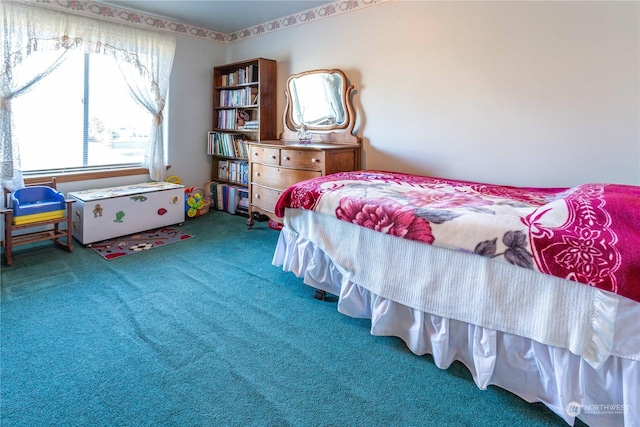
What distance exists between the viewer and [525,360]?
5.04ft

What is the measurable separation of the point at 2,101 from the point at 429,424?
153 inches

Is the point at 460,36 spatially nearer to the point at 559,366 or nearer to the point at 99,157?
the point at 559,366

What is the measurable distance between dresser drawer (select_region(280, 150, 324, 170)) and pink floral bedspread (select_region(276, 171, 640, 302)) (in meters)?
0.81

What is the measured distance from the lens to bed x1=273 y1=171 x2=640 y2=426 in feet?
4.31

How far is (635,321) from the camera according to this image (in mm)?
1265

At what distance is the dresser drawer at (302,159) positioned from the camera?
3.18 metres

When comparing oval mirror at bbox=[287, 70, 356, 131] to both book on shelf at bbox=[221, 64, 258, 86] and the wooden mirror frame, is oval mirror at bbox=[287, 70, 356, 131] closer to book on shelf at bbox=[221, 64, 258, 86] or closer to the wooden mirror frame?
the wooden mirror frame

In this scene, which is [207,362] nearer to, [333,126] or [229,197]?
[333,126]

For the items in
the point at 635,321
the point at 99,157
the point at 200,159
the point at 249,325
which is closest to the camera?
the point at 635,321

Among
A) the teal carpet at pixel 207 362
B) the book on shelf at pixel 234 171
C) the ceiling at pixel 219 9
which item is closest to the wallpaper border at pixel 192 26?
the ceiling at pixel 219 9

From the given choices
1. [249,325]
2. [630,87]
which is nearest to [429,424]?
[249,325]

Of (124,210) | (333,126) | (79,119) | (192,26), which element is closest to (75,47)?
(79,119)

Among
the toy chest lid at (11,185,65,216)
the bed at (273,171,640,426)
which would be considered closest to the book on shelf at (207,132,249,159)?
the toy chest lid at (11,185,65,216)

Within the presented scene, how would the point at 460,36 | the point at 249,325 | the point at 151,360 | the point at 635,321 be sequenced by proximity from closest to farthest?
the point at 635,321
the point at 151,360
the point at 249,325
the point at 460,36
